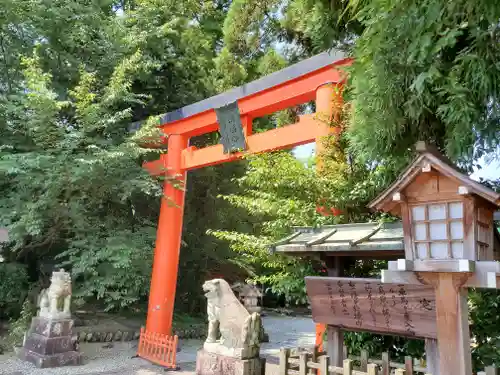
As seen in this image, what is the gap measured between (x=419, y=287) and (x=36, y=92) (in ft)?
23.2

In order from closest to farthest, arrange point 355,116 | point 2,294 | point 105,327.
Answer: point 355,116 → point 2,294 → point 105,327

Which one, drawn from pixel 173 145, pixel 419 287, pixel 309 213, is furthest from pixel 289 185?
pixel 173 145

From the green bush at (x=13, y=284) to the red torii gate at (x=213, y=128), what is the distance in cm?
302

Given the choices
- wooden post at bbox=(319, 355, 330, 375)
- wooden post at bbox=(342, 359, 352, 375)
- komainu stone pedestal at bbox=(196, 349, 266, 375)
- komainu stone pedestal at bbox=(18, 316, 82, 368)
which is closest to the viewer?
wooden post at bbox=(342, 359, 352, 375)

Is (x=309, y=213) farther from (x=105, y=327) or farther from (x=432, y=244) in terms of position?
(x=105, y=327)

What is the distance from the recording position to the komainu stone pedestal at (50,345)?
7457 mm

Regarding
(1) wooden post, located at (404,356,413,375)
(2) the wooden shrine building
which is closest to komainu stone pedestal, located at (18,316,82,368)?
(2) the wooden shrine building

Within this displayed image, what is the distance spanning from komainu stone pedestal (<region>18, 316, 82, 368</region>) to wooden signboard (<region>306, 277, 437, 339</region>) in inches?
213

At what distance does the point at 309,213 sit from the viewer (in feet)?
17.7

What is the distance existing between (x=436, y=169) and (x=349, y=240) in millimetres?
1184

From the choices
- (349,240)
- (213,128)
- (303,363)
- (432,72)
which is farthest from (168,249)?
(432,72)

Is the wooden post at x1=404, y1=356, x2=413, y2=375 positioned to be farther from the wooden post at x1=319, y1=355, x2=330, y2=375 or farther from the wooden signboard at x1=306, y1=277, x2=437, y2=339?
the wooden post at x1=319, y1=355, x2=330, y2=375

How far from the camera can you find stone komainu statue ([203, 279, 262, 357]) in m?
5.11

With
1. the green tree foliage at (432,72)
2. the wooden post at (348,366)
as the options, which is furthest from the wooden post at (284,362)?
the green tree foliage at (432,72)
